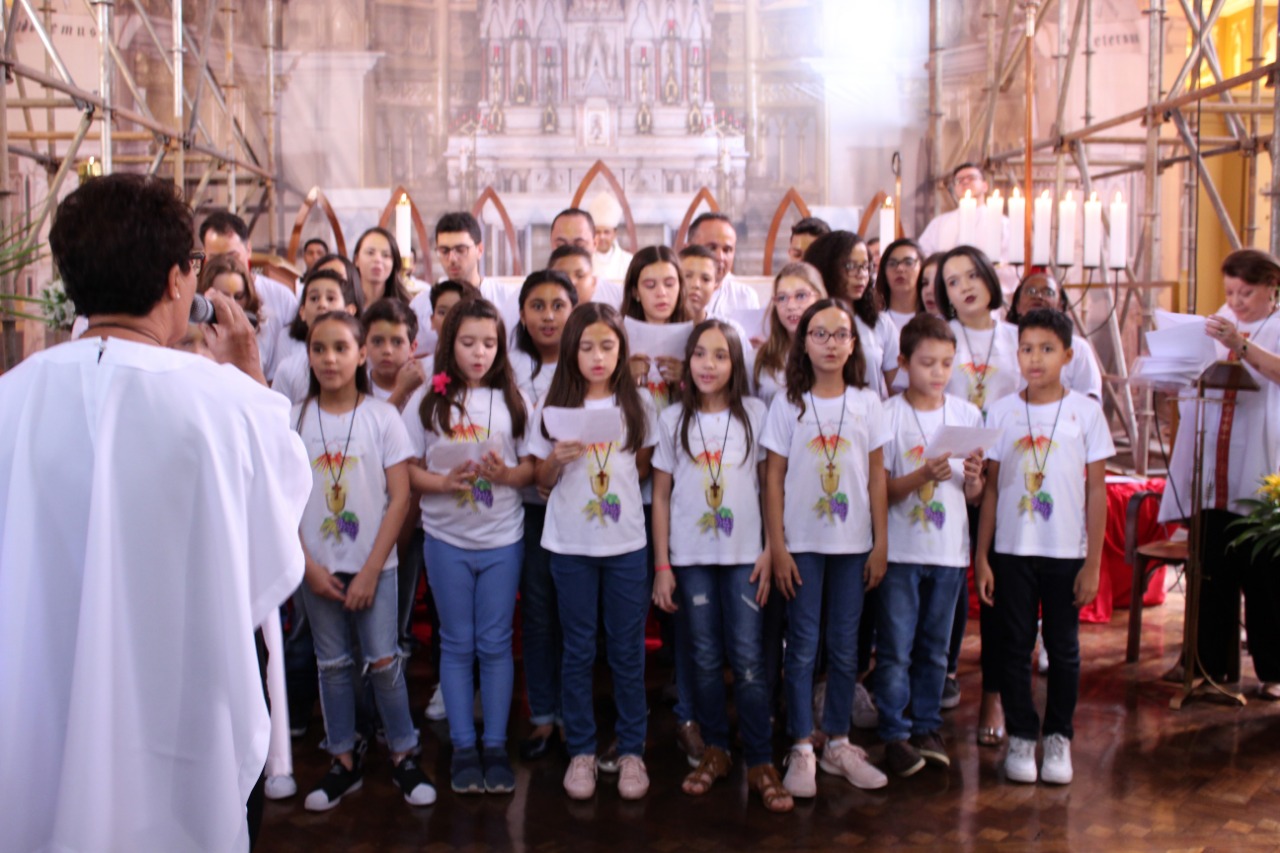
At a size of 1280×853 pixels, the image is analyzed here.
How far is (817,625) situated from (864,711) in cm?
64

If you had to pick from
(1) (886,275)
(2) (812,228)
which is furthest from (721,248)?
(1) (886,275)

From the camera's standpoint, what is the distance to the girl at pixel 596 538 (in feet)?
10.3

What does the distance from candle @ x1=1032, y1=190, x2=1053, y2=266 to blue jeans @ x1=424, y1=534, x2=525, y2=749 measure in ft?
9.63

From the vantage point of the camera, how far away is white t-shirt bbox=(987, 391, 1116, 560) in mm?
3186

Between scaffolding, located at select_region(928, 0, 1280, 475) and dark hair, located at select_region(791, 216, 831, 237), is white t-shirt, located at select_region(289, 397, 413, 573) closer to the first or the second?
dark hair, located at select_region(791, 216, 831, 237)

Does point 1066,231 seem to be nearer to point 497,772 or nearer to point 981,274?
point 981,274

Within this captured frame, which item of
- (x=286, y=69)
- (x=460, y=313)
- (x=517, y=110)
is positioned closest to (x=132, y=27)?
(x=286, y=69)

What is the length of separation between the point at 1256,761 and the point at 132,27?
797cm

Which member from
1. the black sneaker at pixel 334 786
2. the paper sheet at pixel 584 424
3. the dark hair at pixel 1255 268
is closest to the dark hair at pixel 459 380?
the paper sheet at pixel 584 424

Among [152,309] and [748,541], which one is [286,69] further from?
[152,309]

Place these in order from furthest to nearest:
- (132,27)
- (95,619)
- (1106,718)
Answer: (132,27) → (1106,718) → (95,619)

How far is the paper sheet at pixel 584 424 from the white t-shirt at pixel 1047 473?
3.79 ft

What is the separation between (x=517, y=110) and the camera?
8242mm

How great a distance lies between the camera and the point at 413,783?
122 inches
